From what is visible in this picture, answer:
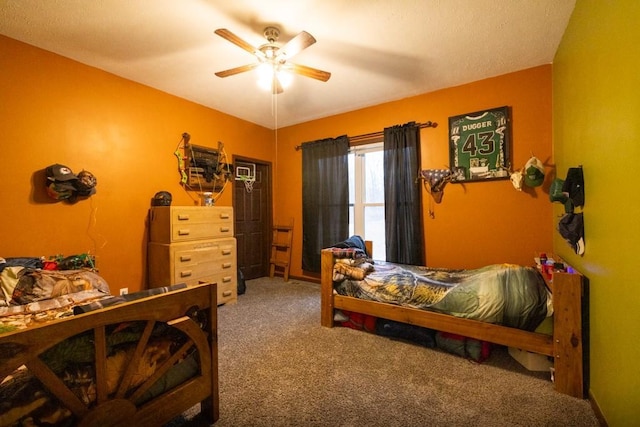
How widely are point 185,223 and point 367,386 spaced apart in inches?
94.3

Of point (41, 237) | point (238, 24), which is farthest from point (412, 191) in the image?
point (41, 237)

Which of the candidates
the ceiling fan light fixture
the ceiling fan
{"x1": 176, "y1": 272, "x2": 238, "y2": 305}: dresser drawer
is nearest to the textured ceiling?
the ceiling fan

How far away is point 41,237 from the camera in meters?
2.44

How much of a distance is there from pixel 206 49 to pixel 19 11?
1.25 meters

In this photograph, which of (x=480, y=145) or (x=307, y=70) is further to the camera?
(x=480, y=145)

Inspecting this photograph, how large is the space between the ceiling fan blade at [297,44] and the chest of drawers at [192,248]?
6.31 ft

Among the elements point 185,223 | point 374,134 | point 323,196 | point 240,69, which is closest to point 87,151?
point 185,223

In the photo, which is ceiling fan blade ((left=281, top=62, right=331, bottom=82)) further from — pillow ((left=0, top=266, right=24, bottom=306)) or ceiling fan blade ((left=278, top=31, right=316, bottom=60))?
pillow ((left=0, top=266, right=24, bottom=306))

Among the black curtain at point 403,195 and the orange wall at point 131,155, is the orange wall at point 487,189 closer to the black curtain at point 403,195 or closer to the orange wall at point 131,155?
the orange wall at point 131,155

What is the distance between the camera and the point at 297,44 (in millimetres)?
1977

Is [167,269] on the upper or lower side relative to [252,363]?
upper

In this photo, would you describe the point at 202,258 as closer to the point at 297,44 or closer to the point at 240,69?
the point at 240,69

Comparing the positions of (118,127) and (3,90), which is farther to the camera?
(118,127)

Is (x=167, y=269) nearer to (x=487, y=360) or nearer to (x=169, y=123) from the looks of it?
(x=169, y=123)
